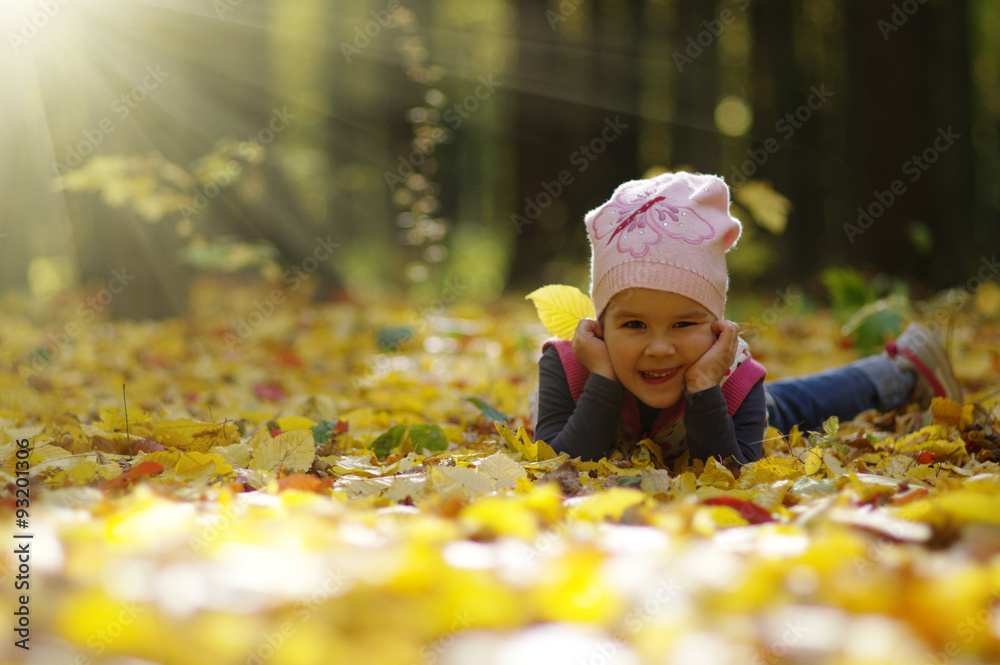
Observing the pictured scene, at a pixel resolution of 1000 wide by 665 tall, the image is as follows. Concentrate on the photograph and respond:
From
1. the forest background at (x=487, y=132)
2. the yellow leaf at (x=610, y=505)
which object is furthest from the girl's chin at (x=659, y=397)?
the forest background at (x=487, y=132)

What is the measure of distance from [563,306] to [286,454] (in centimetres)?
96

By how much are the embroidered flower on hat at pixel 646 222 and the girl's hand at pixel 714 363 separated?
0.27 m

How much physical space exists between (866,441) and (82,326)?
18.4ft

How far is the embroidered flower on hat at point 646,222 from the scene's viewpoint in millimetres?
2150

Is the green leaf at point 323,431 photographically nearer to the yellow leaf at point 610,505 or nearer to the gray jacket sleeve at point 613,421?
the gray jacket sleeve at point 613,421

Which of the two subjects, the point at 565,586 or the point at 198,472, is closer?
the point at 565,586

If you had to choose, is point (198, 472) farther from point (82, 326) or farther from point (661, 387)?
point (82, 326)

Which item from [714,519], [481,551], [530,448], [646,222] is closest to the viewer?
[481,551]

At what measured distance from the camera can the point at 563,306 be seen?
2.46 m

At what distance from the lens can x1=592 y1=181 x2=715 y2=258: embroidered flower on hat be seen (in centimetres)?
215

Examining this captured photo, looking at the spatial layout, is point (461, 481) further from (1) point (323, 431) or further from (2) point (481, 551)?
(1) point (323, 431)

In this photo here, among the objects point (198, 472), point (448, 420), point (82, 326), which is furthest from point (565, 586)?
point (82, 326)

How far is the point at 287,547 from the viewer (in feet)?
3.69

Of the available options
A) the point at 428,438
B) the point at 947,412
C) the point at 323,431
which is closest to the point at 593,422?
the point at 428,438
